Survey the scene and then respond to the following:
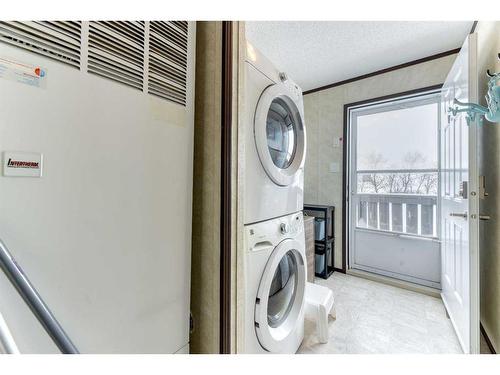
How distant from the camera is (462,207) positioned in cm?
147

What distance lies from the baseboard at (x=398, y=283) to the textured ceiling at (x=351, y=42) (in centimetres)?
231

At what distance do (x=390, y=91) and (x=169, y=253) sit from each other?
9.05 feet

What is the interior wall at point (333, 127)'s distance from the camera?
2.43 metres

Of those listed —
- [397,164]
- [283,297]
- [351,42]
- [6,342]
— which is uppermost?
[351,42]

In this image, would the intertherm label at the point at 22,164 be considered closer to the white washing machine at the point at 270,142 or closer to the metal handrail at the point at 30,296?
the metal handrail at the point at 30,296

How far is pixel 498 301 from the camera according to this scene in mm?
1403

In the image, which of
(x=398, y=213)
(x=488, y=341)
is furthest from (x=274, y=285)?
(x=398, y=213)

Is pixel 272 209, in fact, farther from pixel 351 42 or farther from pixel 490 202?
pixel 351 42

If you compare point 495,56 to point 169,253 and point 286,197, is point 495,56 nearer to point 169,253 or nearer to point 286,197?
point 286,197

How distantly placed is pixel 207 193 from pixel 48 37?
614 mm

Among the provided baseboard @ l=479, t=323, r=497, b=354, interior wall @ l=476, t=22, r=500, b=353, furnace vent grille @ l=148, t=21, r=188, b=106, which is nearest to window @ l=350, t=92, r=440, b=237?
interior wall @ l=476, t=22, r=500, b=353

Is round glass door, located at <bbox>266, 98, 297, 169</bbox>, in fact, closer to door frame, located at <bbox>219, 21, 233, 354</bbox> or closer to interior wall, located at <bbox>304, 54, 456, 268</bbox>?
door frame, located at <bbox>219, 21, 233, 354</bbox>
